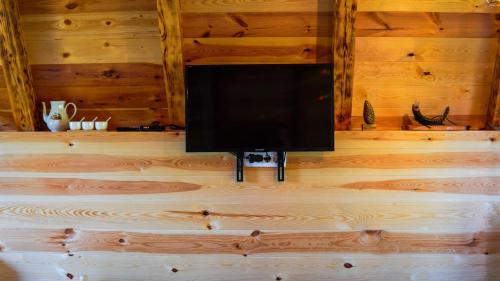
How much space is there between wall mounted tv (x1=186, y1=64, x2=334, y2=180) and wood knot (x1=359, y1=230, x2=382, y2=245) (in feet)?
2.12

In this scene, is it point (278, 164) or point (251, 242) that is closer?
point (278, 164)

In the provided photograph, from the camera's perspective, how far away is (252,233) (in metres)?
2.00

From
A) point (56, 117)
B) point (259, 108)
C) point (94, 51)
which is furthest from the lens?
point (94, 51)

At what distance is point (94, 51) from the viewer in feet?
6.72

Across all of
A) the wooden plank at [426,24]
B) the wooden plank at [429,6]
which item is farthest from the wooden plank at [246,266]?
the wooden plank at [429,6]

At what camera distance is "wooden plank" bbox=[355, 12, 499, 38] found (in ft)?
6.44

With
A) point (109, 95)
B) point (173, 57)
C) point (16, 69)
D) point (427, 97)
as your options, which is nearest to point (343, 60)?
A: point (427, 97)

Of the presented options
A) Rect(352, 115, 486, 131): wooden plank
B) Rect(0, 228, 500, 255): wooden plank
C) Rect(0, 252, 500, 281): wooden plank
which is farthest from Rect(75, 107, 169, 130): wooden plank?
Rect(352, 115, 486, 131): wooden plank

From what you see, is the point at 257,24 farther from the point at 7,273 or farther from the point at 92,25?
the point at 7,273

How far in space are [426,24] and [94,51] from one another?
220 centimetres

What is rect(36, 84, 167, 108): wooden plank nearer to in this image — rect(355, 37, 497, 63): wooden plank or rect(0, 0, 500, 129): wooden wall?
rect(0, 0, 500, 129): wooden wall

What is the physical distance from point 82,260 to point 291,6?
218cm

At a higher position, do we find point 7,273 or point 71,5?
point 71,5

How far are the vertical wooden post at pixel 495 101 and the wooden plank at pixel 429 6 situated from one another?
0.25 m
